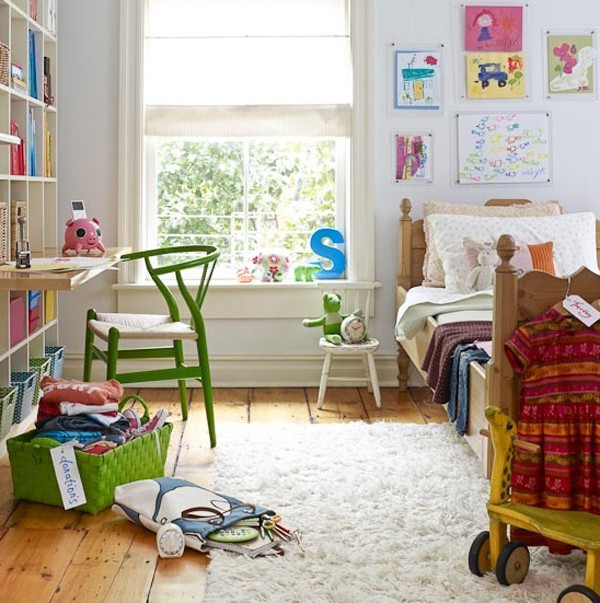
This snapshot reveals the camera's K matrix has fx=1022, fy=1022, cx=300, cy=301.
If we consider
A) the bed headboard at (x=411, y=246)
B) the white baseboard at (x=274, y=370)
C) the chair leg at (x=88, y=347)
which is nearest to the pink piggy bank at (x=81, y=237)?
the chair leg at (x=88, y=347)

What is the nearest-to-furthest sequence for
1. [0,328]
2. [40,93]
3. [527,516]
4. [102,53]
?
1. [527,516]
2. [0,328]
3. [40,93]
4. [102,53]

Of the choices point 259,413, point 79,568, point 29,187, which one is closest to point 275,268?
point 259,413

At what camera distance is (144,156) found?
488cm

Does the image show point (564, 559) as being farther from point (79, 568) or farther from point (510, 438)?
point (79, 568)

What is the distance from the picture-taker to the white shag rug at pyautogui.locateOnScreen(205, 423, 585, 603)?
251 centimetres

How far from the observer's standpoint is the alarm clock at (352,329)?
15.1 feet

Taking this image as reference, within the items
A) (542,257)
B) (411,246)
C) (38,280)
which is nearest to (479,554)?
(38,280)

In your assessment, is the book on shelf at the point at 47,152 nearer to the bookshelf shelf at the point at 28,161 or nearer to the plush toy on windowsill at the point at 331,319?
the bookshelf shelf at the point at 28,161

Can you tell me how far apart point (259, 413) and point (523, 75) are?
2.05 metres

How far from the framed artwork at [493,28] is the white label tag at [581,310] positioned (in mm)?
2601

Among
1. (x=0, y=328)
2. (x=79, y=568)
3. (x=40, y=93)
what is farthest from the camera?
(x=40, y=93)

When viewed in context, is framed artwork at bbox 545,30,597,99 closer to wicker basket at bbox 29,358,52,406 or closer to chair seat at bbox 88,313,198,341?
chair seat at bbox 88,313,198,341

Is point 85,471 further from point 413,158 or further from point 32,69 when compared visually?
point 413,158

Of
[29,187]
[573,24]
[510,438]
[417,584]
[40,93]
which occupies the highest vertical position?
[573,24]
